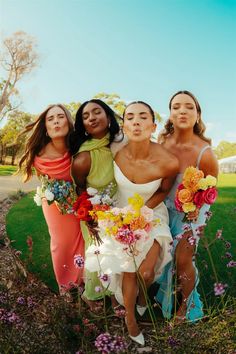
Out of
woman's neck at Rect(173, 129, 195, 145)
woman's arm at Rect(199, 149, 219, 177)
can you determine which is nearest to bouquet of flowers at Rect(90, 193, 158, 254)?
woman's arm at Rect(199, 149, 219, 177)

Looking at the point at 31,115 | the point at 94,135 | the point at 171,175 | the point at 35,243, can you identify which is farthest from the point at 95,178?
the point at 31,115

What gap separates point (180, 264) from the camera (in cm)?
391

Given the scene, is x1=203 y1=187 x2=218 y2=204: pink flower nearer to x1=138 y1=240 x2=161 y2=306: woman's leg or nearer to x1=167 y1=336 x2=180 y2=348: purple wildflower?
x1=138 y1=240 x2=161 y2=306: woman's leg

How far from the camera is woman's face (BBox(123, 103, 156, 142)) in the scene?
3703 millimetres

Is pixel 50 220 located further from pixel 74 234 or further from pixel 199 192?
pixel 199 192

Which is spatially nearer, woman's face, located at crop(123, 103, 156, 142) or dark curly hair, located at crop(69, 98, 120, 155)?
woman's face, located at crop(123, 103, 156, 142)

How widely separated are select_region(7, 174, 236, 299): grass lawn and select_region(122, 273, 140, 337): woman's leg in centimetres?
85

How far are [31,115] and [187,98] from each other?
28.9 metres

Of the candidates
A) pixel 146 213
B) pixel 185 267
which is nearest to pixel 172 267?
pixel 185 267

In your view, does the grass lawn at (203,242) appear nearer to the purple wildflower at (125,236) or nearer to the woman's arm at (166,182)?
the woman's arm at (166,182)

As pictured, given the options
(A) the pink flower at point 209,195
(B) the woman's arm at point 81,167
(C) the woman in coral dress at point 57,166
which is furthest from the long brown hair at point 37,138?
(A) the pink flower at point 209,195

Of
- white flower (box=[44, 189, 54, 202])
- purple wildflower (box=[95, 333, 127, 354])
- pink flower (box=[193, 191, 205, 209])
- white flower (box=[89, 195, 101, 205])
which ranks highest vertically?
pink flower (box=[193, 191, 205, 209])

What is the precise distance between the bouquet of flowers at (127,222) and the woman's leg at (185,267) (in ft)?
2.06

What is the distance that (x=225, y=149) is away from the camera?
45.7m
